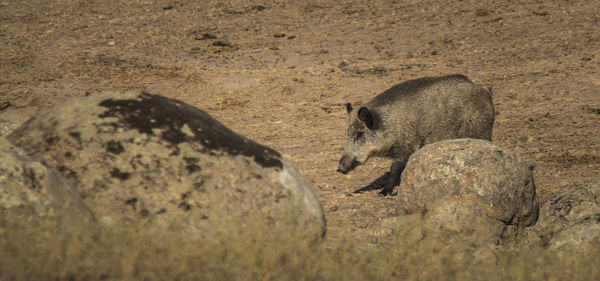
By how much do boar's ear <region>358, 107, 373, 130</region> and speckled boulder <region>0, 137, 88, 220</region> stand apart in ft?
14.3

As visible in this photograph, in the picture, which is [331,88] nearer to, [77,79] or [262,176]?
[77,79]

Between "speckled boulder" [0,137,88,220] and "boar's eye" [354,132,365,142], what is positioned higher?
"speckled boulder" [0,137,88,220]

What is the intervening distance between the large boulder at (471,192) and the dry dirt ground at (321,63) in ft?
3.76

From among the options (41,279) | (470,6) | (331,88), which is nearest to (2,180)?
(41,279)

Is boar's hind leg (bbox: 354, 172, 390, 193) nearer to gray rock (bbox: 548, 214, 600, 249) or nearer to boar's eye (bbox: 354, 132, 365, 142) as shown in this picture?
boar's eye (bbox: 354, 132, 365, 142)

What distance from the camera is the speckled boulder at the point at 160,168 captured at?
4145 mm

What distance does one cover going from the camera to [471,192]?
5988 millimetres

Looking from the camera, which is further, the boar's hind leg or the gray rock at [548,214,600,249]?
the boar's hind leg

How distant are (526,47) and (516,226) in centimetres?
835

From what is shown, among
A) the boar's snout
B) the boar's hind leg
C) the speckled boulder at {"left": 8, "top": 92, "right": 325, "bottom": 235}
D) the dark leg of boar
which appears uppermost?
the speckled boulder at {"left": 8, "top": 92, "right": 325, "bottom": 235}

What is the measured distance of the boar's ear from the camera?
7.67 meters

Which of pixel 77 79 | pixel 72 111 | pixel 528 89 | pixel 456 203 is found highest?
pixel 72 111

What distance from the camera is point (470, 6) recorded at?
51.9 feet

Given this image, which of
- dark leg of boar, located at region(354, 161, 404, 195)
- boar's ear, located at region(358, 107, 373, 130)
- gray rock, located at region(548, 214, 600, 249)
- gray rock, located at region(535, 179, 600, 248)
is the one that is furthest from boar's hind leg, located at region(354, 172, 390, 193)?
gray rock, located at region(548, 214, 600, 249)
